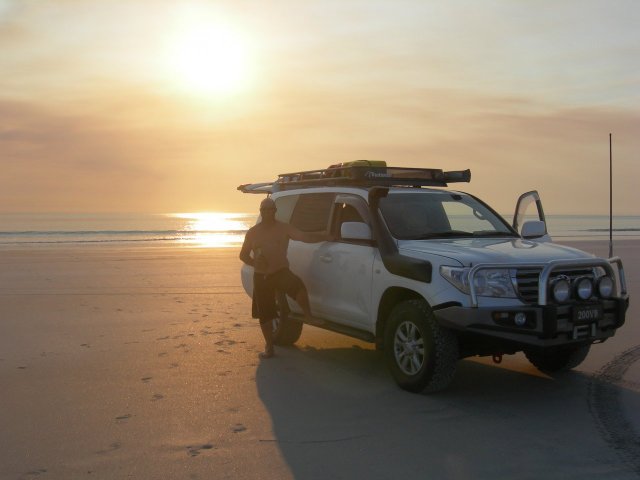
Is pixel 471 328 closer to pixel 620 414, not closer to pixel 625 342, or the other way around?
pixel 620 414

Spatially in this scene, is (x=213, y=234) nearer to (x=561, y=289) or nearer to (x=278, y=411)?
(x=278, y=411)

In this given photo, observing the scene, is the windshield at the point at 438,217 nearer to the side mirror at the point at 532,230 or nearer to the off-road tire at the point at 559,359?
the side mirror at the point at 532,230

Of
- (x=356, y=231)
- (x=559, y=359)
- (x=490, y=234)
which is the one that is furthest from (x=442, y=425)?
(x=490, y=234)

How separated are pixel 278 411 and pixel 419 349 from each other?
1344 millimetres

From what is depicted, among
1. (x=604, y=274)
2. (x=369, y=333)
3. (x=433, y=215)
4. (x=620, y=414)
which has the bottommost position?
(x=620, y=414)

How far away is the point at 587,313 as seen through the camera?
19.5 feet

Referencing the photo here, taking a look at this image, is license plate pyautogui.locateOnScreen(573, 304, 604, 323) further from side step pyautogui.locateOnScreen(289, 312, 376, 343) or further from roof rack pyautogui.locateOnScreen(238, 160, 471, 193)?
roof rack pyautogui.locateOnScreen(238, 160, 471, 193)

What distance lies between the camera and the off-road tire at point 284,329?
327 inches

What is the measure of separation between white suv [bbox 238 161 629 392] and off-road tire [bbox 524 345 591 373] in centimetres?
→ 1

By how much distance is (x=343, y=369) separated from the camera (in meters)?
7.33

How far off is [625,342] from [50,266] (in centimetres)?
1594

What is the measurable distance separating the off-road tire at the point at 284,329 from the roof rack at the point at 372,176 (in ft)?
4.61

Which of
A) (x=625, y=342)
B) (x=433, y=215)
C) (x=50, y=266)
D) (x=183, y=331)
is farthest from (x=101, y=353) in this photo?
(x=50, y=266)

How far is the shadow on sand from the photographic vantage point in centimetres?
453
